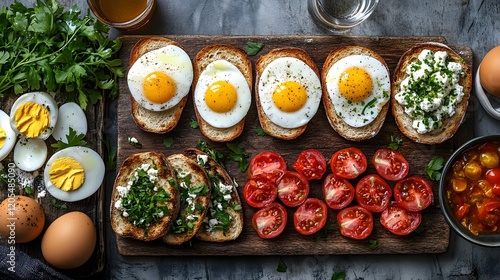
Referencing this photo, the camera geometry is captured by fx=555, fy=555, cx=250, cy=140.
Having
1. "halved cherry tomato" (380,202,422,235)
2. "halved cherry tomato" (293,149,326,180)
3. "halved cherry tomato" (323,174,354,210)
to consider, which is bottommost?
"halved cherry tomato" (380,202,422,235)

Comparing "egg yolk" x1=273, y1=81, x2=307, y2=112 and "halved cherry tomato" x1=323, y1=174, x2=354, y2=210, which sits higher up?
"egg yolk" x1=273, y1=81, x2=307, y2=112

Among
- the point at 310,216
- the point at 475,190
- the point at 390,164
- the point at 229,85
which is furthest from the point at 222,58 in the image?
the point at 475,190

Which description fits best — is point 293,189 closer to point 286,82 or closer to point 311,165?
point 311,165

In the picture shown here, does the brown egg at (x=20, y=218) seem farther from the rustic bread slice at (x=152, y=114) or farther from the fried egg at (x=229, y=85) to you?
the fried egg at (x=229, y=85)

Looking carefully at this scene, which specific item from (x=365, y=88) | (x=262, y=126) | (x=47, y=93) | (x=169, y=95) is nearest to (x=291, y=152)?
(x=262, y=126)

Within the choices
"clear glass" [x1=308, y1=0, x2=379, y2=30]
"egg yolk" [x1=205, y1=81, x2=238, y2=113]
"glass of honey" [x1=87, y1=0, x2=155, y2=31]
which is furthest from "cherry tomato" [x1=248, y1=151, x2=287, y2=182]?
"glass of honey" [x1=87, y1=0, x2=155, y2=31]

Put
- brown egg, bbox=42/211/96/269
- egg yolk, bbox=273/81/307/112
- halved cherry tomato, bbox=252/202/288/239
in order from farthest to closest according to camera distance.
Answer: halved cherry tomato, bbox=252/202/288/239, egg yolk, bbox=273/81/307/112, brown egg, bbox=42/211/96/269

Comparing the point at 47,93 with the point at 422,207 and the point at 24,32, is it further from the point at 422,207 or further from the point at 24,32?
the point at 422,207

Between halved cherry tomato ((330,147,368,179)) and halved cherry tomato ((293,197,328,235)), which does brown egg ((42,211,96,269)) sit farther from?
halved cherry tomato ((330,147,368,179))
